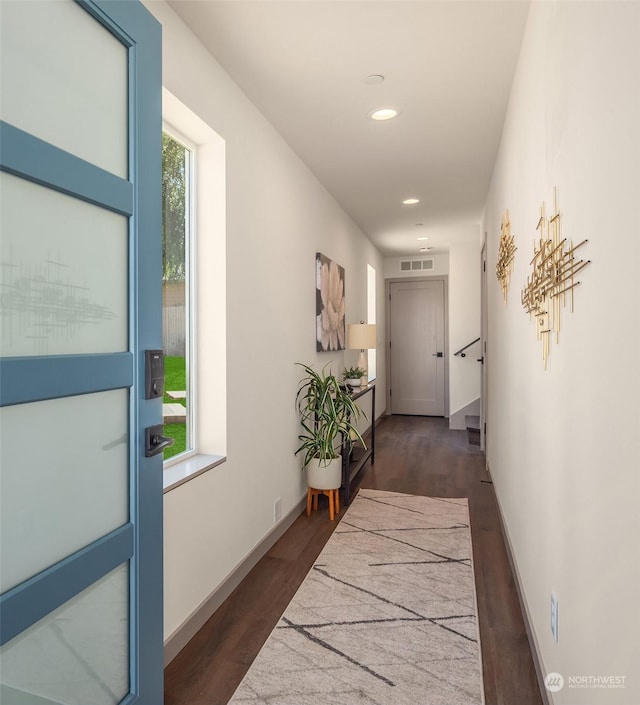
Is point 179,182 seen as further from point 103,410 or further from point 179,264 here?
point 103,410

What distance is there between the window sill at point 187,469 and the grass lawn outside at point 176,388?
0.08 meters

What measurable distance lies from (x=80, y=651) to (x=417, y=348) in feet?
22.5

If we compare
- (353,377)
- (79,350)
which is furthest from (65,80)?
(353,377)

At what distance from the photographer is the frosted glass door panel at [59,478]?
40.4 inches

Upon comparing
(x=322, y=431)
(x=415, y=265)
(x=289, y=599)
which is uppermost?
(x=415, y=265)

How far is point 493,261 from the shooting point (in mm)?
3814

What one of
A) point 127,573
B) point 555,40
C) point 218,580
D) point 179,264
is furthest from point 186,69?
point 218,580

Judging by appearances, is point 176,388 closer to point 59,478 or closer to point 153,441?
point 153,441

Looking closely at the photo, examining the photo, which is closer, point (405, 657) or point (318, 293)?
point (405, 657)

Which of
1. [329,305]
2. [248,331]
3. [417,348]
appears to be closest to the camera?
[248,331]

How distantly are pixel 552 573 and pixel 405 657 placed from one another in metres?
0.68

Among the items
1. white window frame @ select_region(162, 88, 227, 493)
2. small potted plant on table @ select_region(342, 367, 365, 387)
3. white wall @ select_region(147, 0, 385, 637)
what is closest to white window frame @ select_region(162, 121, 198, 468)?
white window frame @ select_region(162, 88, 227, 493)

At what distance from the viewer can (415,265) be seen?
7547 mm
